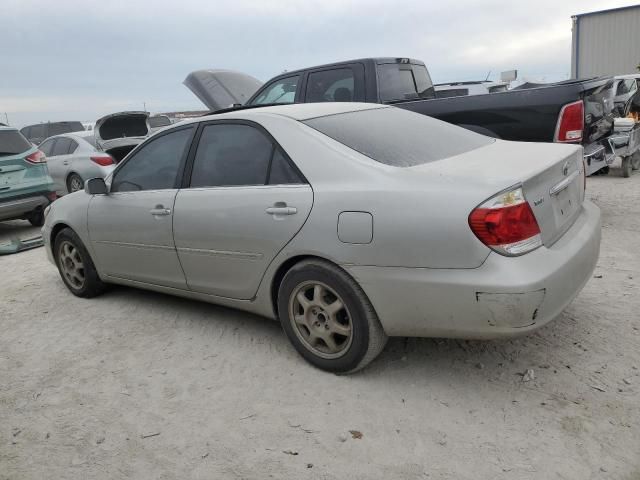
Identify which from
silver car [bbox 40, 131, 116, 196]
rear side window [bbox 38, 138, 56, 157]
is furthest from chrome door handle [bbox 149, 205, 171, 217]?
rear side window [bbox 38, 138, 56, 157]

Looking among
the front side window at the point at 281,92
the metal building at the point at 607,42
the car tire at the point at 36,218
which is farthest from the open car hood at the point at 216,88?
the metal building at the point at 607,42

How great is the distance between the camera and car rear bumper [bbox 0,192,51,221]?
7.99 m

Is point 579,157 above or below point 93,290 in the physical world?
above

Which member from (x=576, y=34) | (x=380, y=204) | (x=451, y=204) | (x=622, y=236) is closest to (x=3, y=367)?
(x=380, y=204)

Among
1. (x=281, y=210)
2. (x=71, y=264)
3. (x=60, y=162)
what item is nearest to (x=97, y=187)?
(x=71, y=264)

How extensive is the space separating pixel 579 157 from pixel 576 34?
992 inches

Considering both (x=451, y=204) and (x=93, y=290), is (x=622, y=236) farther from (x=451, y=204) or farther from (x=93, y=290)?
(x=93, y=290)

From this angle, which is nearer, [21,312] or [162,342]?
[162,342]

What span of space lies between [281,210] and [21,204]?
647cm

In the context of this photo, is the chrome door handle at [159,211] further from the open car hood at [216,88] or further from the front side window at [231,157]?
the open car hood at [216,88]

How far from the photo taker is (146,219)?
159 inches

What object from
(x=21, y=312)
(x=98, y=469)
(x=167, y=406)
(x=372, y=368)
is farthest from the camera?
(x=21, y=312)

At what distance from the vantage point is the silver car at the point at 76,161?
1017cm

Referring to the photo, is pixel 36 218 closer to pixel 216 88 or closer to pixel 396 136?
pixel 216 88
